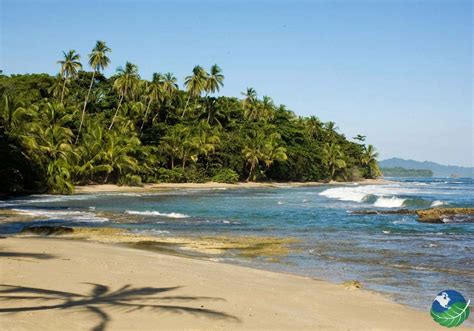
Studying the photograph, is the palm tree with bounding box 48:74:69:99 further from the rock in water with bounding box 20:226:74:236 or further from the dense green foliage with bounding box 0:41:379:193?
the rock in water with bounding box 20:226:74:236

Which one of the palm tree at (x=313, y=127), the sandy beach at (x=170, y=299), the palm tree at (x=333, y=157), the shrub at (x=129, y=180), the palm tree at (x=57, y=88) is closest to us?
the sandy beach at (x=170, y=299)

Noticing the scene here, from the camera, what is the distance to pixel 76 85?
84.6m

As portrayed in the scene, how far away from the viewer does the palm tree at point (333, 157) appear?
10288 centimetres

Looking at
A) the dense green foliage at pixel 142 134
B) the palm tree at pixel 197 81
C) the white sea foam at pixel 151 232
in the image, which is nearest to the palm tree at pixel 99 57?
the dense green foliage at pixel 142 134

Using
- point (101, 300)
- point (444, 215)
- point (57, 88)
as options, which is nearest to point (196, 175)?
point (57, 88)

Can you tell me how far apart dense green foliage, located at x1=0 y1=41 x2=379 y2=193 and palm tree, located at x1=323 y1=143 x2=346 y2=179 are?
24 cm

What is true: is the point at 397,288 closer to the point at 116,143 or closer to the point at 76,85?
the point at 116,143

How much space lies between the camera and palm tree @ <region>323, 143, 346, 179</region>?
10288cm

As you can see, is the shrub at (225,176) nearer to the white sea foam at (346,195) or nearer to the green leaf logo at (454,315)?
the white sea foam at (346,195)

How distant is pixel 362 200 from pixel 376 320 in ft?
130

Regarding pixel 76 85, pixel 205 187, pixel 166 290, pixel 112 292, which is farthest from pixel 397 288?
pixel 76 85

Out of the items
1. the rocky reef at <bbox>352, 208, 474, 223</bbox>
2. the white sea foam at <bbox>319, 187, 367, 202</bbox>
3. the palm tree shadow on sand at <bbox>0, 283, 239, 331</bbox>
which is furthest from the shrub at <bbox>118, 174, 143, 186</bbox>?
the palm tree shadow on sand at <bbox>0, 283, 239, 331</bbox>

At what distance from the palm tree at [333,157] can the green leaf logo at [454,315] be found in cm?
9507

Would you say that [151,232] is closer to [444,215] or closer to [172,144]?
[444,215]
